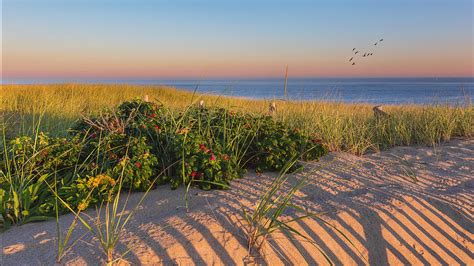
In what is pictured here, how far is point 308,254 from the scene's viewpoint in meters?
2.66

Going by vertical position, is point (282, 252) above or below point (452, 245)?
above

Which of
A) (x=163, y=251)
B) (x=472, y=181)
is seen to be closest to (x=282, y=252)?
(x=163, y=251)

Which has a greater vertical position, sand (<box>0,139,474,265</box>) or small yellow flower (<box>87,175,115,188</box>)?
small yellow flower (<box>87,175,115,188</box>)

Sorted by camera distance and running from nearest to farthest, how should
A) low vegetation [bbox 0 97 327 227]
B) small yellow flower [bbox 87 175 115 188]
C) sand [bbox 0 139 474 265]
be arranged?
sand [bbox 0 139 474 265]
small yellow flower [bbox 87 175 115 188]
low vegetation [bbox 0 97 327 227]

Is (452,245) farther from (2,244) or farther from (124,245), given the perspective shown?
(2,244)

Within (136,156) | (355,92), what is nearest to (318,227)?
(136,156)

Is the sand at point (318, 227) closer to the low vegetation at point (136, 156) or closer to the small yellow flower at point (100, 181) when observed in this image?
the low vegetation at point (136, 156)

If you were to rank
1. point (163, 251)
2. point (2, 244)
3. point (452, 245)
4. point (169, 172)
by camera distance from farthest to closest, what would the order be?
point (169, 172)
point (452, 245)
point (2, 244)
point (163, 251)

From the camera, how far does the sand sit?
246cm

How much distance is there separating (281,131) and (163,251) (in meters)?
2.31

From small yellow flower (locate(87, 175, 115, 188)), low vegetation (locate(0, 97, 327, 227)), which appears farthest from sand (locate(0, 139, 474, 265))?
small yellow flower (locate(87, 175, 115, 188))

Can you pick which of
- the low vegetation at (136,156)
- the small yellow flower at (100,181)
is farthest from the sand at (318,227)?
the small yellow flower at (100,181)

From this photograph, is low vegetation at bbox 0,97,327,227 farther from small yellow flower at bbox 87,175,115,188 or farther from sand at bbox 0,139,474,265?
sand at bbox 0,139,474,265

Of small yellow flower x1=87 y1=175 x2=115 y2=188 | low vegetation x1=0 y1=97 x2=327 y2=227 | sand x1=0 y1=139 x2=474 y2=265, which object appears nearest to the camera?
sand x1=0 y1=139 x2=474 y2=265
